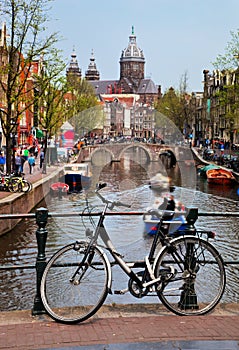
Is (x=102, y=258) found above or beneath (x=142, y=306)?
above

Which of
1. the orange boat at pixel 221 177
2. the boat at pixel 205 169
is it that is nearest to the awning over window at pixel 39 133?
the boat at pixel 205 169

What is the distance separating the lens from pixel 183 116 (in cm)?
8150

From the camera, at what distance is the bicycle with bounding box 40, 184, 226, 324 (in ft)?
19.2

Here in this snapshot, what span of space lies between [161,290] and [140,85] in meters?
192

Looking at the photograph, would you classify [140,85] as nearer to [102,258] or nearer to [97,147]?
[97,147]

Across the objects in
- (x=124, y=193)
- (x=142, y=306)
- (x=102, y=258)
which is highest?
(x=102, y=258)

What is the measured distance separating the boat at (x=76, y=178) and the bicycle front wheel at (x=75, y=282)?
105 feet

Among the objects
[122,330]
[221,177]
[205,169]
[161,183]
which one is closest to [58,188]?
[221,177]

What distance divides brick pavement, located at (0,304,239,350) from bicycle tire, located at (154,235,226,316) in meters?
0.16

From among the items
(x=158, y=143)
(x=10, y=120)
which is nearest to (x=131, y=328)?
(x=10, y=120)

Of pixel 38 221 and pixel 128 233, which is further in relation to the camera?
pixel 128 233

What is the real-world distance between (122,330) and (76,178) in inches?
1338

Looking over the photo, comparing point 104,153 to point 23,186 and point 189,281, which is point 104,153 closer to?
point 23,186

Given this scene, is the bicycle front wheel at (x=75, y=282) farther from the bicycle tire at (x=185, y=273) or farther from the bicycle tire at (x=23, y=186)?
the bicycle tire at (x=23, y=186)
